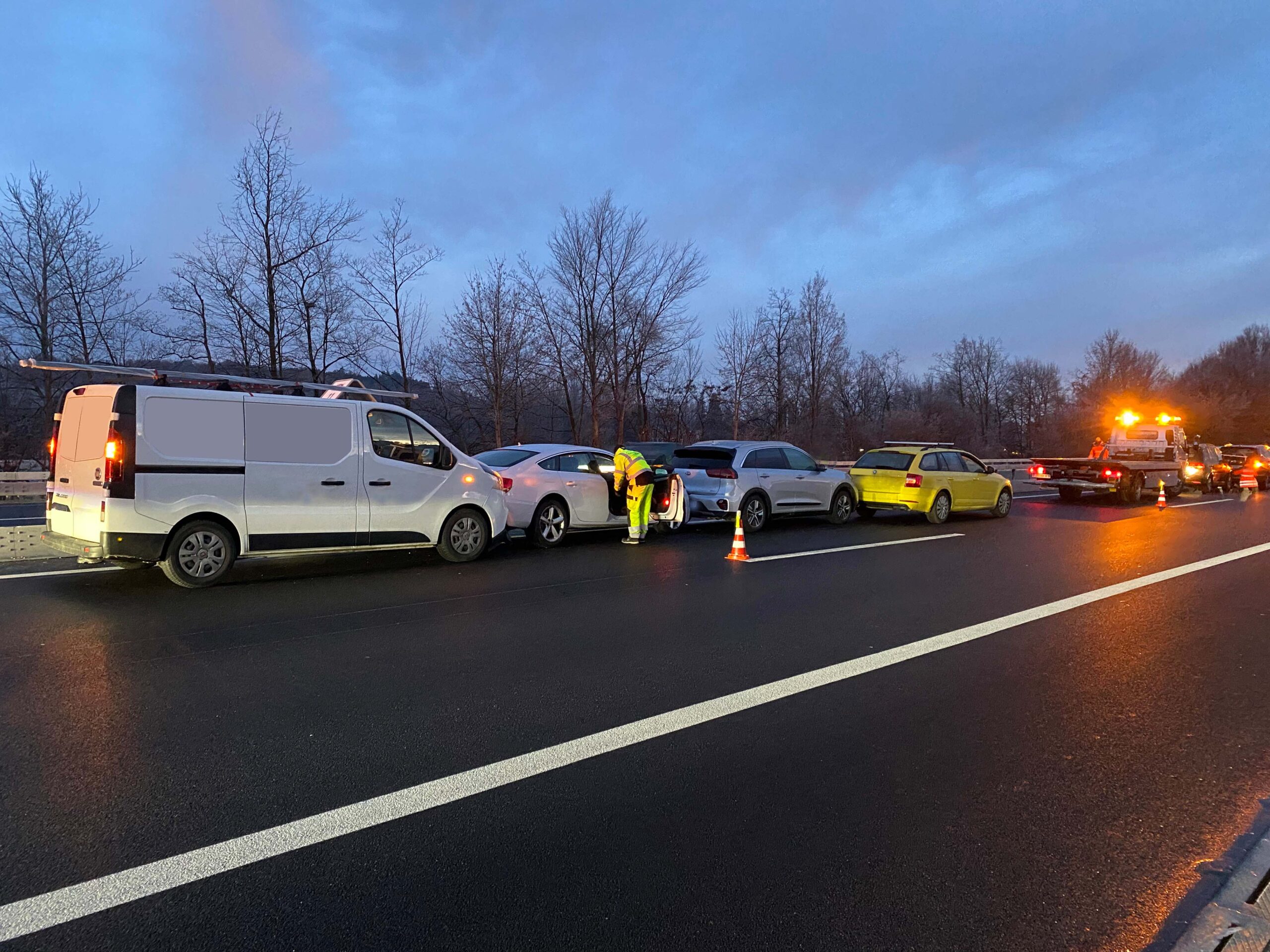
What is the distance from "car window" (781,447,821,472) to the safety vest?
3395 millimetres

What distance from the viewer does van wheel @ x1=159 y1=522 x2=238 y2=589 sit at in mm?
7676

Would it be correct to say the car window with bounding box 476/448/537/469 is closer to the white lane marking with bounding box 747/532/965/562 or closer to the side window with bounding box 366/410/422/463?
the side window with bounding box 366/410/422/463

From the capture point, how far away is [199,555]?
7.85m

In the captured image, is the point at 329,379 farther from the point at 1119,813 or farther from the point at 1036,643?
the point at 1119,813

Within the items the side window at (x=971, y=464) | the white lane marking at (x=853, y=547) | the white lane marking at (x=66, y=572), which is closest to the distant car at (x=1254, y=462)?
the side window at (x=971, y=464)

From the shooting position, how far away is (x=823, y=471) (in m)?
14.8

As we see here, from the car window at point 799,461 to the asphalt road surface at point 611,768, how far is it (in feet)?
21.5

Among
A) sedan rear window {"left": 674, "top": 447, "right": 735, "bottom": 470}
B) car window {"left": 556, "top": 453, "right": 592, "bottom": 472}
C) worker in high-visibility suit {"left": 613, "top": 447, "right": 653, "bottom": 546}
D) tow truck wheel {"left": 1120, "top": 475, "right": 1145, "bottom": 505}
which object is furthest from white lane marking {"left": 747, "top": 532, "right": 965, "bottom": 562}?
tow truck wheel {"left": 1120, "top": 475, "right": 1145, "bottom": 505}

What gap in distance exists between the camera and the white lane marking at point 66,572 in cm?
827

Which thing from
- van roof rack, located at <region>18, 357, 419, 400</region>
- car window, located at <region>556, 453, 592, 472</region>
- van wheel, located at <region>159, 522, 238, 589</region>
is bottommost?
van wheel, located at <region>159, 522, 238, 589</region>

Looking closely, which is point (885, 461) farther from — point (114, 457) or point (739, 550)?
point (114, 457)

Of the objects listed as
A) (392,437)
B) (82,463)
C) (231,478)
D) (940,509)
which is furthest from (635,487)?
(940,509)

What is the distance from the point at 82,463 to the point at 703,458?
919cm

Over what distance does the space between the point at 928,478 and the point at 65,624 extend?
13.9 meters
